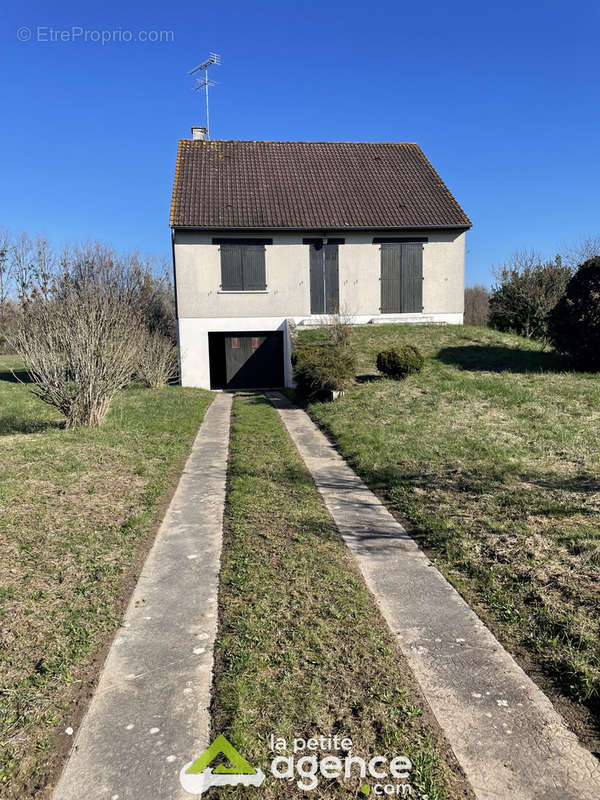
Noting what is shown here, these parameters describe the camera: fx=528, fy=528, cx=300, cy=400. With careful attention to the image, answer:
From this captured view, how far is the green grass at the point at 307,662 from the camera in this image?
8.78 feet

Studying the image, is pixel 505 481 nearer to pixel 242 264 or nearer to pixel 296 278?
pixel 296 278

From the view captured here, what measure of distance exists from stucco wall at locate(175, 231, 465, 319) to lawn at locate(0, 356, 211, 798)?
980 centimetres

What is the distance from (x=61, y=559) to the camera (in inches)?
193

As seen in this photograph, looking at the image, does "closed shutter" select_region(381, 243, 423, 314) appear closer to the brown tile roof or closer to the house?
the house

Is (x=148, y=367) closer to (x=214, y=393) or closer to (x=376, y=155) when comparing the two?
(x=214, y=393)

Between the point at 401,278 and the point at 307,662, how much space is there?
1876 centimetres

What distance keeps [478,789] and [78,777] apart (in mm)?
1901

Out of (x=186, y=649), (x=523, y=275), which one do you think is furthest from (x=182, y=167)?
(x=186, y=649)

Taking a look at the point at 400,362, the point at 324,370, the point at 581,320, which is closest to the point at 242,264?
the point at 324,370

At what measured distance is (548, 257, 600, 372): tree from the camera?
13.6 meters

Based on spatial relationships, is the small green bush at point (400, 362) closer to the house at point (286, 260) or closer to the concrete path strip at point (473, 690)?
the house at point (286, 260)

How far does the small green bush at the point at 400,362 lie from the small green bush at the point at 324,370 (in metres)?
0.91

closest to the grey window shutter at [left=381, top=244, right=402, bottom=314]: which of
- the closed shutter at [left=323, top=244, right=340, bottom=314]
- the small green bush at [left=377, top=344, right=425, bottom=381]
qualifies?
the closed shutter at [left=323, top=244, right=340, bottom=314]

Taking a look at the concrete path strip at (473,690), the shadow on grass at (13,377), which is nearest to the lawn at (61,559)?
the concrete path strip at (473,690)
